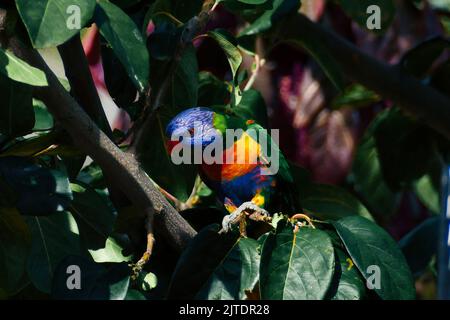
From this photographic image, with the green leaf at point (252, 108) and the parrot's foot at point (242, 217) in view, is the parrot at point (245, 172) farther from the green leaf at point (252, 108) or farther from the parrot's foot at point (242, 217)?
the parrot's foot at point (242, 217)

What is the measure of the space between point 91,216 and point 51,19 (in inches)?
16.4

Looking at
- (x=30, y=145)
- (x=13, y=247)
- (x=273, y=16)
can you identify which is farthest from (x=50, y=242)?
(x=273, y=16)

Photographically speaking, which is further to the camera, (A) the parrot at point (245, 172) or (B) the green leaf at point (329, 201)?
(B) the green leaf at point (329, 201)

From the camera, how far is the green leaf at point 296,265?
3.74 feet

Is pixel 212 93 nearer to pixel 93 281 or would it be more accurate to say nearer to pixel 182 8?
pixel 182 8

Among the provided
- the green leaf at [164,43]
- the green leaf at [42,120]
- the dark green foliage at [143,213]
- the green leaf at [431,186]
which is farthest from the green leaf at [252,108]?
the green leaf at [431,186]

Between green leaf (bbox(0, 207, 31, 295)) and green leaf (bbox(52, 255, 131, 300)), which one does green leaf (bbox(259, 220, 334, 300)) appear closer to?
green leaf (bbox(52, 255, 131, 300))

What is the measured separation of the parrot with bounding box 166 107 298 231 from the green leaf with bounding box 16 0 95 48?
21.0 inches

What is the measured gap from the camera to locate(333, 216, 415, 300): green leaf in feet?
3.89

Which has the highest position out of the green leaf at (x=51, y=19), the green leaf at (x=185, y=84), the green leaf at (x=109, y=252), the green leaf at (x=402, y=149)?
the green leaf at (x=51, y=19)

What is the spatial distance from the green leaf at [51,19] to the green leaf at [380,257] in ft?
1.60

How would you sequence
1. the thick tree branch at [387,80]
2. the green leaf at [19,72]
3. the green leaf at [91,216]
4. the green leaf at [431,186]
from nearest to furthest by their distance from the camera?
the green leaf at [19,72] < the green leaf at [91,216] < the thick tree branch at [387,80] < the green leaf at [431,186]

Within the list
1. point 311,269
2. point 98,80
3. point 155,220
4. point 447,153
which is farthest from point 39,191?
point 98,80

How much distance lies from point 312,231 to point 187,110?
0.42 m
